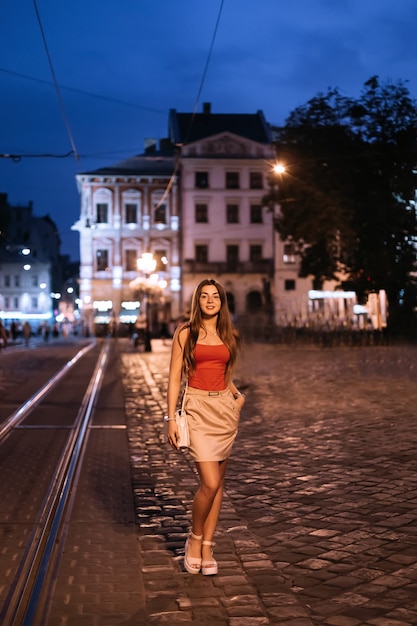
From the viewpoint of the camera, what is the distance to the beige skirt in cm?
529

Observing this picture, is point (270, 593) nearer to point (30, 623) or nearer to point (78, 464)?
point (30, 623)

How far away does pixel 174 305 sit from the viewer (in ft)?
245

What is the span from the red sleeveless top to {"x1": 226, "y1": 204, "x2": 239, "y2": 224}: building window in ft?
220

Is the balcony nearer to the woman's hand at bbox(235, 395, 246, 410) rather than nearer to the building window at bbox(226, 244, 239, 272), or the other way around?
the building window at bbox(226, 244, 239, 272)

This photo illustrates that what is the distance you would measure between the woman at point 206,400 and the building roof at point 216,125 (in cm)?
6788

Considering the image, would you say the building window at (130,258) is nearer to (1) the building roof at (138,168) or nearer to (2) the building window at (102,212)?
(2) the building window at (102,212)

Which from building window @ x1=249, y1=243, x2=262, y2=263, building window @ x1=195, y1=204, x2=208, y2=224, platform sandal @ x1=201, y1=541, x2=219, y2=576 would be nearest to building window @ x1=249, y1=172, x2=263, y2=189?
building window @ x1=195, y1=204, x2=208, y2=224

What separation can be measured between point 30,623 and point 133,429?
8.35m

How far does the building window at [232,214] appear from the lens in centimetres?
7212

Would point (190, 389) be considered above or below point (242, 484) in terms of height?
above

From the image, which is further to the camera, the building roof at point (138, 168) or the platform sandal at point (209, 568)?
the building roof at point (138, 168)

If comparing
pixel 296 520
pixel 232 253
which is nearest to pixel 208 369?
pixel 296 520

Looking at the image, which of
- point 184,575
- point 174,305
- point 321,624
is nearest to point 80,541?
point 184,575

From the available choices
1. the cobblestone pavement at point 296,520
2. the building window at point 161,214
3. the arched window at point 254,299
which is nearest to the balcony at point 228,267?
the arched window at point 254,299
